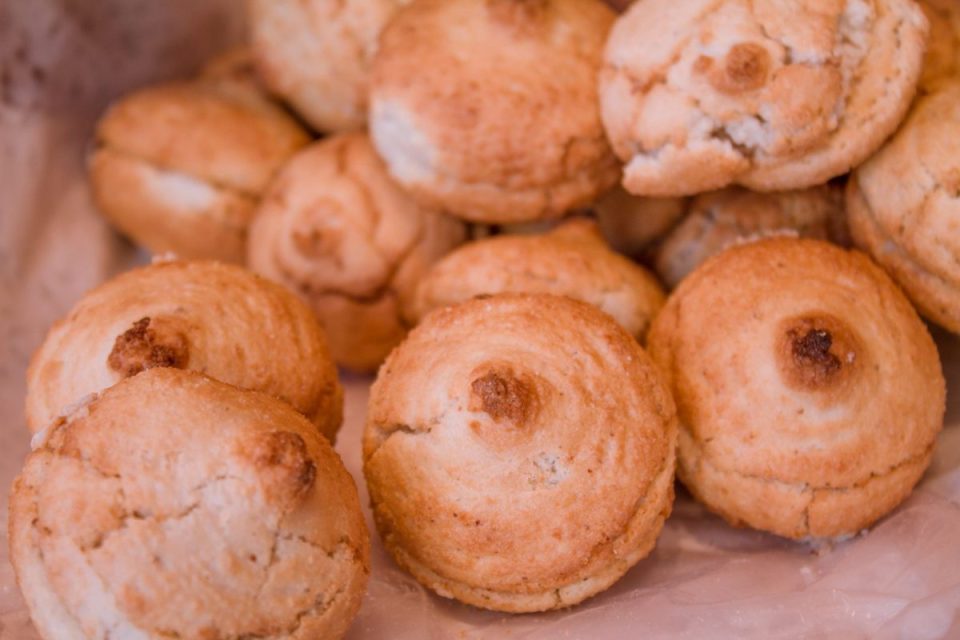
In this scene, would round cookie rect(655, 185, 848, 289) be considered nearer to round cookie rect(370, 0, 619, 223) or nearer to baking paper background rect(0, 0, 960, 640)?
round cookie rect(370, 0, 619, 223)

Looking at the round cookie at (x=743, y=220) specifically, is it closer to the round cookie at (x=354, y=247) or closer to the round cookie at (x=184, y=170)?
the round cookie at (x=354, y=247)

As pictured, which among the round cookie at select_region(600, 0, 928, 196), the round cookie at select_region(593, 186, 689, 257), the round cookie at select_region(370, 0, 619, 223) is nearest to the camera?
the round cookie at select_region(600, 0, 928, 196)

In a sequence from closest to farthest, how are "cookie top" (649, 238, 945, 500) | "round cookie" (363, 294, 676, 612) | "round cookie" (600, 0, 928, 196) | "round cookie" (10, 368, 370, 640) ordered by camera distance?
"round cookie" (10, 368, 370, 640), "round cookie" (363, 294, 676, 612), "cookie top" (649, 238, 945, 500), "round cookie" (600, 0, 928, 196)

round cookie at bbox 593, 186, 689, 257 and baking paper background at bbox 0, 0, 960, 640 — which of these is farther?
round cookie at bbox 593, 186, 689, 257

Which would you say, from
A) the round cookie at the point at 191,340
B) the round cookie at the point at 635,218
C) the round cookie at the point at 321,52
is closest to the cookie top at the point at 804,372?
the round cookie at the point at 635,218

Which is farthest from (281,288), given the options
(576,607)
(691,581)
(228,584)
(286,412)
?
(691,581)

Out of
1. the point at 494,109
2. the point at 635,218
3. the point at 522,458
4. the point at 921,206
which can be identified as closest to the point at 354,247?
the point at 494,109

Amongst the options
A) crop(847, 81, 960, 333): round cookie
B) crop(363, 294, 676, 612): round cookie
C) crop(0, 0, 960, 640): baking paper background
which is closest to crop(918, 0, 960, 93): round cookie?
crop(847, 81, 960, 333): round cookie

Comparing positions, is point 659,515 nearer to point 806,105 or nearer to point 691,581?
point 691,581
